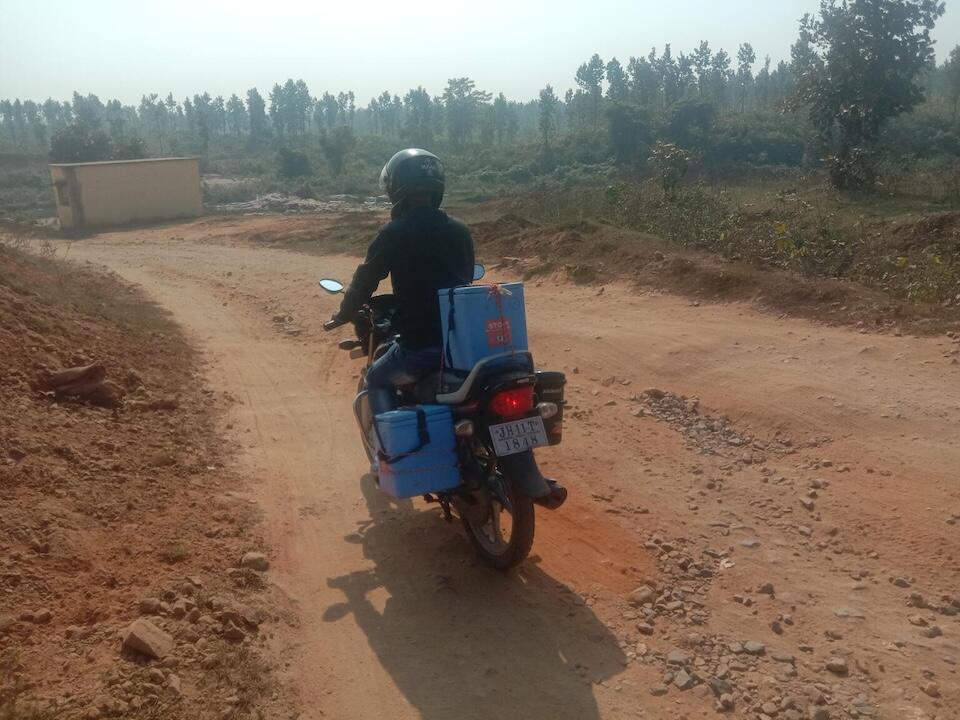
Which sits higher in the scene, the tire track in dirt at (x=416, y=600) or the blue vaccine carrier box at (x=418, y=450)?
the blue vaccine carrier box at (x=418, y=450)

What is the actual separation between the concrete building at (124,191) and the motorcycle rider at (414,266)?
24731 millimetres

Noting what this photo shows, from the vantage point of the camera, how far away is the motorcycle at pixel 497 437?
12.0 feet

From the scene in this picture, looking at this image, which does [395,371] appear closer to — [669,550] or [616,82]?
[669,550]

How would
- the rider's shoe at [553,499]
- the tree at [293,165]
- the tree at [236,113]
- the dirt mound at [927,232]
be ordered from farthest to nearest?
the tree at [236,113]
the tree at [293,165]
the dirt mound at [927,232]
the rider's shoe at [553,499]

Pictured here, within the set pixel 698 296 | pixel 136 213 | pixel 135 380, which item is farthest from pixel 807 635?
pixel 136 213

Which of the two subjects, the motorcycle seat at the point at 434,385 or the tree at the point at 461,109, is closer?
the motorcycle seat at the point at 434,385

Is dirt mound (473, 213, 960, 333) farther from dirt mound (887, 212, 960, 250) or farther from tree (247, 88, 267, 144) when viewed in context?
tree (247, 88, 267, 144)

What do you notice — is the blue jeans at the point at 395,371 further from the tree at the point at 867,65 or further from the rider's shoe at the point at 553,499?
the tree at the point at 867,65

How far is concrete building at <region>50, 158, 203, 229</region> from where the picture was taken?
2591 centimetres

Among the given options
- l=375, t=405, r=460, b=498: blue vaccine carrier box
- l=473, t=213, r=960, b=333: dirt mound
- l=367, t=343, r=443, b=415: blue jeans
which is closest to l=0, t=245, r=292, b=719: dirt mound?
l=375, t=405, r=460, b=498: blue vaccine carrier box

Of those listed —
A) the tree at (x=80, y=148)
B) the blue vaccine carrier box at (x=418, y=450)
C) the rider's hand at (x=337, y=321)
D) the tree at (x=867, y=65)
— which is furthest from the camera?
the tree at (x=80, y=148)

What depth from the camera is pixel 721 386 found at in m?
6.70

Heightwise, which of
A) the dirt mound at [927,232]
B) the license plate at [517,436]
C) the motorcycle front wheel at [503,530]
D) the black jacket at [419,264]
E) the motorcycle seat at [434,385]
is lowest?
the motorcycle front wheel at [503,530]

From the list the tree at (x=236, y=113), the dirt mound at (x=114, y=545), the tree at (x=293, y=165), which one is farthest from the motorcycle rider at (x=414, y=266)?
the tree at (x=236, y=113)
